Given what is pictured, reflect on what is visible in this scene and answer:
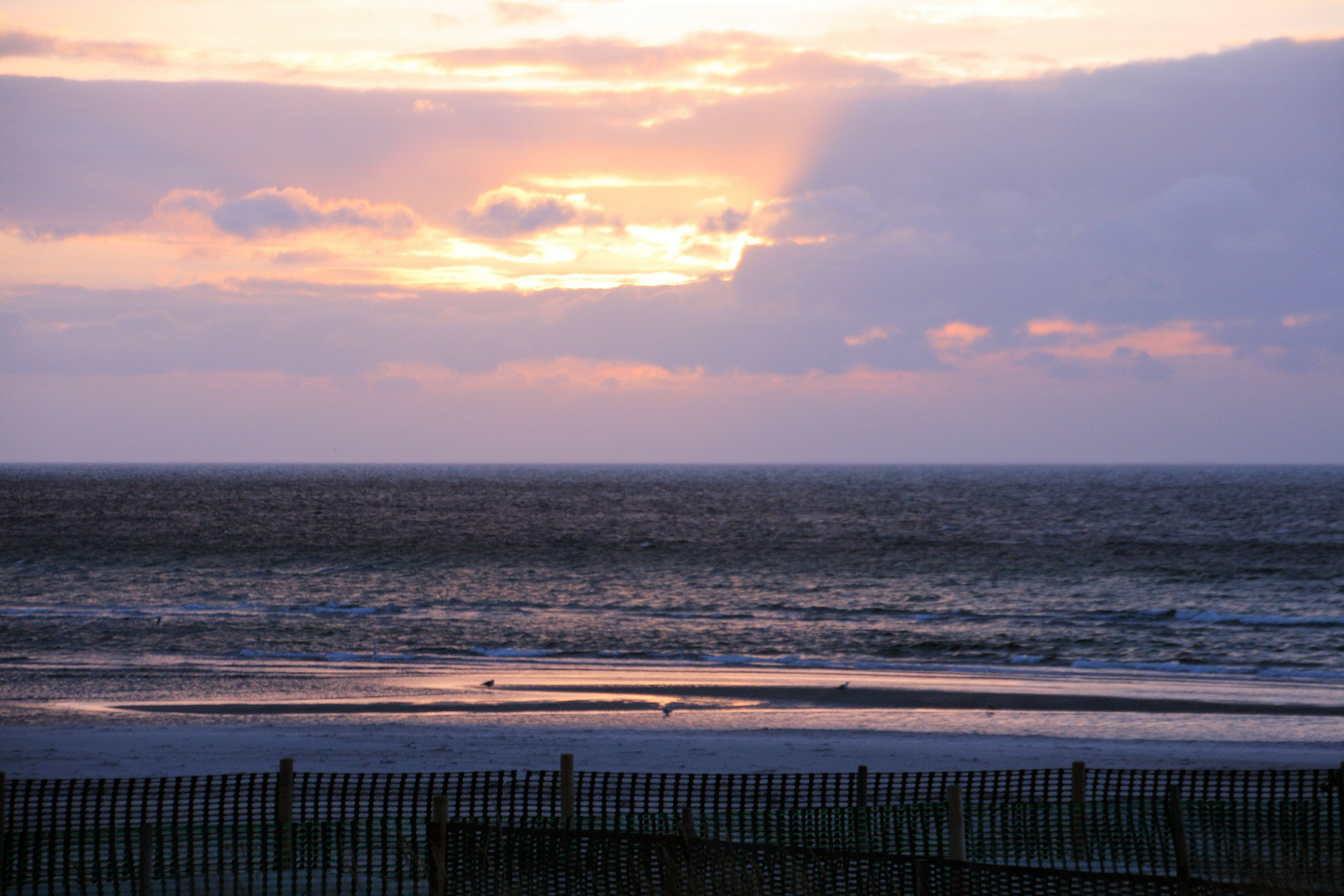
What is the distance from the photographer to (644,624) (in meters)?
41.3

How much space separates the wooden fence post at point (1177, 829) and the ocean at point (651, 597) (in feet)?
65.2

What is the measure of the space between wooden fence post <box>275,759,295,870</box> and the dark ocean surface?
Answer: 58.3ft

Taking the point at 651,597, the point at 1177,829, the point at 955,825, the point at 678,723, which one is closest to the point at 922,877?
the point at 955,825

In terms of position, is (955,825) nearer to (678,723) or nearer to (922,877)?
(922,877)

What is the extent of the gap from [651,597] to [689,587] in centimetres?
375

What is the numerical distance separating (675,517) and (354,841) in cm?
9801

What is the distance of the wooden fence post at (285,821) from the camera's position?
36.2 ft

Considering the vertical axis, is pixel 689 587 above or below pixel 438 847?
below

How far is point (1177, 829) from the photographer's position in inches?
432

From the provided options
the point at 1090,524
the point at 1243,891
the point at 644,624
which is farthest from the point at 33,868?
the point at 1090,524

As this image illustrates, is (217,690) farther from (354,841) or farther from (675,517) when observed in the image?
(675,517)

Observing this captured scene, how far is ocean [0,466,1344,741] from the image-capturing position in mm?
32562

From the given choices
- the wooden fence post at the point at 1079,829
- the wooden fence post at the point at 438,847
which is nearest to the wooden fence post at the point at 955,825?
the wooden fence post at the point at 1079,829

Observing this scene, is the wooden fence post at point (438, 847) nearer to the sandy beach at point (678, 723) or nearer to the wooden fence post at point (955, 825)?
the wooden fence post at point (955, 825)
